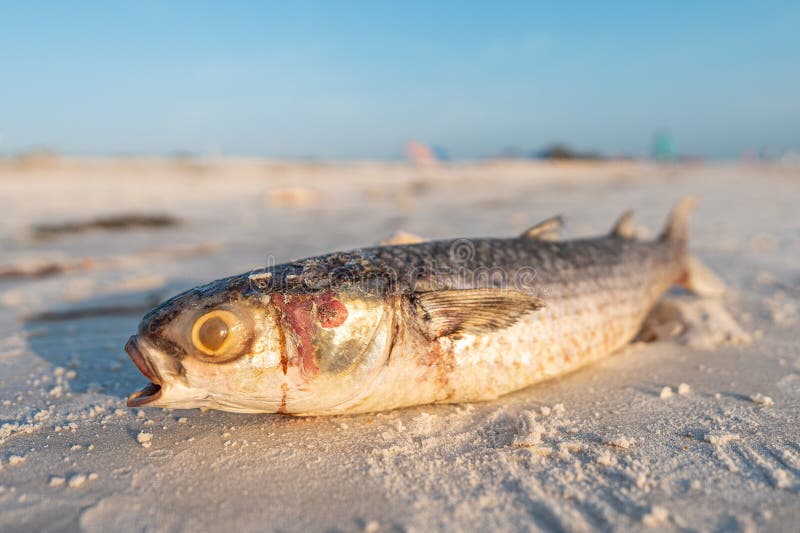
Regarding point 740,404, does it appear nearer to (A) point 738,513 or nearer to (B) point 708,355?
(B) point 708,355

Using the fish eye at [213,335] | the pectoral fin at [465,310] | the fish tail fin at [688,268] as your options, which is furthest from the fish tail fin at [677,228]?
the fish eye at [213,335]

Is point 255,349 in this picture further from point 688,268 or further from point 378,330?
point 688,268

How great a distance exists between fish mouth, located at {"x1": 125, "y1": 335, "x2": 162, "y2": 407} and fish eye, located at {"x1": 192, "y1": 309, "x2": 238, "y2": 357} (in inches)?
10.0

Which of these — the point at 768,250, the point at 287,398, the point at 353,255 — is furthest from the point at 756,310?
the point at 287,398

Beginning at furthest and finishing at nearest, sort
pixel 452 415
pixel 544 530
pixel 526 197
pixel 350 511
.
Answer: pixel 526 197, pixel 452 415, pixel 350 511, pixel 544 530

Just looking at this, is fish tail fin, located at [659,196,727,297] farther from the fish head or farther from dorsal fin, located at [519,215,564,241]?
the fish head

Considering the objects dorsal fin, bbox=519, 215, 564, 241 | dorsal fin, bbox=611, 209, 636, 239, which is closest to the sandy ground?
dorsal fin, bbox=611, 209, 636, 239

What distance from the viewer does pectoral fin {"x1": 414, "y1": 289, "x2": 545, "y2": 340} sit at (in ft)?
8.99

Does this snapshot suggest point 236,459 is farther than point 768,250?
No

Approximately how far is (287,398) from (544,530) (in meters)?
1.21

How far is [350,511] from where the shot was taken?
1.99 meters

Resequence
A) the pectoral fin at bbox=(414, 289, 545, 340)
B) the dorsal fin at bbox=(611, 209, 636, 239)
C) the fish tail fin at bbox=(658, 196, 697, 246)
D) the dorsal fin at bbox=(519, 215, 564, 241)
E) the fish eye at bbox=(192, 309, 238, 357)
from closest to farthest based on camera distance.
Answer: the fish eye at bbox=(192, 309, 238, 357), the pectoral fin at bbox=(414, 289, 545, 340), the dorsal fin at bbox=(519, 215, 564, 241), the dorsal fin at bbox=(611, 209, 636, 239), the fish tail fin at bbox=(658, 196, 697, 246)

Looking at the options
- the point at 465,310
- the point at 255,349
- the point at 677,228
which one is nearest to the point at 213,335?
the point at 255,349

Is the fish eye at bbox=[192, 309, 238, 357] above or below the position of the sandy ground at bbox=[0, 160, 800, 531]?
above
